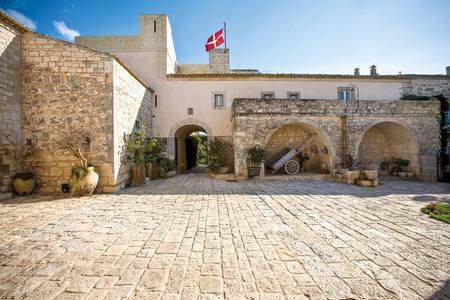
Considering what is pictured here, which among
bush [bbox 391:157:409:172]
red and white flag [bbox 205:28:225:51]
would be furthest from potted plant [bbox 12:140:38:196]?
bush [bbox 391:157:409:172]

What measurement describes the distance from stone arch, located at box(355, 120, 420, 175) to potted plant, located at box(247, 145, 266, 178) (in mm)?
4662

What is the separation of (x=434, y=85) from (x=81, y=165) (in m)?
19.5

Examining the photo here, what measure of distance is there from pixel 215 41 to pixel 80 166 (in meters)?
11.3

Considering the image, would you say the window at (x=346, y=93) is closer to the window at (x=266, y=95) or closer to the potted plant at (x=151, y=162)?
the window at (x=266, y=95)

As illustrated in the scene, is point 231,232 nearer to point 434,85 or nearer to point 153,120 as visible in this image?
point 153,120

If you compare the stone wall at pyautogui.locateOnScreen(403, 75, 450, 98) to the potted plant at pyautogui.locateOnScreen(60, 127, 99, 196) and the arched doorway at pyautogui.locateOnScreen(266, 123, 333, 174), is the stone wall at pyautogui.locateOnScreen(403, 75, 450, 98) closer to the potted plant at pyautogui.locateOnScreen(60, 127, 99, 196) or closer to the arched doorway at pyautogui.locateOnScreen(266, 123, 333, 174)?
the arched doorway at pyautogui.locateOnScreen(266, 123, 333, 174)

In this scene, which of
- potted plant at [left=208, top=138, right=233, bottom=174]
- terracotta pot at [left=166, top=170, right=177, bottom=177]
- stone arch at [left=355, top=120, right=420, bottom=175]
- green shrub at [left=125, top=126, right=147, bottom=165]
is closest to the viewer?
green shrub at [left=125, top=126, right=147, bottom=165]

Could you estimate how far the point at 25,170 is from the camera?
229 inches

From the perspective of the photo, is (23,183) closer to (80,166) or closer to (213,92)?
(80,166)

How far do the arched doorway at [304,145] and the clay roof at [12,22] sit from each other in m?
10.6

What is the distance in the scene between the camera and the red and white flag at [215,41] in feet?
41.8

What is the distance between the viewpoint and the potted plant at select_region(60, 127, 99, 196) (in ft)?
17.9

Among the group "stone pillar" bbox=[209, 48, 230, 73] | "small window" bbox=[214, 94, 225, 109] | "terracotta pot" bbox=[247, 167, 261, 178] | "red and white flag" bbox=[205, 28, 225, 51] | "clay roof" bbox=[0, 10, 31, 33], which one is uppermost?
"red and white flag" bbox=[205, 28, 225, 51]

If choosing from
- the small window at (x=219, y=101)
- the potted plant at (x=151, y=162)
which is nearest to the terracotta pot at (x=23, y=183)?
the potted plant at (x=151, y=162)
